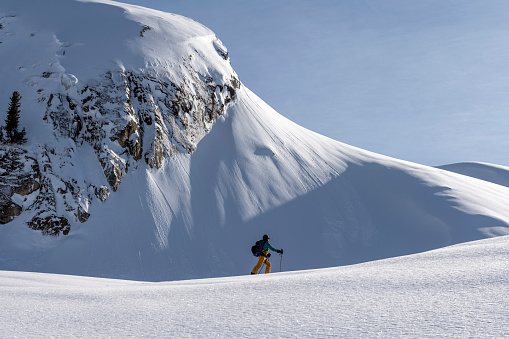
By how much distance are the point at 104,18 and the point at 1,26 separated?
6660mm

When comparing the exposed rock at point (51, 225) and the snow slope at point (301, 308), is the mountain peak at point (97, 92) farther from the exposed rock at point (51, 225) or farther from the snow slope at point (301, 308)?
the snow slope at point (301, 308)

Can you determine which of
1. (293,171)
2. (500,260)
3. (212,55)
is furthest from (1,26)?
(500,260)

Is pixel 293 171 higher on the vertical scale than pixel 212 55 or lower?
lower

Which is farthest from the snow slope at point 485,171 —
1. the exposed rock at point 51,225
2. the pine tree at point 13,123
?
the pine tree at point 13,123

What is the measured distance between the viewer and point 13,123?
971 inches

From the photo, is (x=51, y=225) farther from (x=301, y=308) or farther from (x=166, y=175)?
(x=301, y=308)

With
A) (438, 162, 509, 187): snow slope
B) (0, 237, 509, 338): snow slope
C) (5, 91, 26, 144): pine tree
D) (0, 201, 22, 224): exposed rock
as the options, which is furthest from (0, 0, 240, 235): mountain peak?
(438, 162, 509, 187): snow slope

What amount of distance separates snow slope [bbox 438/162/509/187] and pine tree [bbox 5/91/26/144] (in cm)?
6835

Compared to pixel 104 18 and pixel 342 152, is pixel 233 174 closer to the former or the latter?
pixel 342 152

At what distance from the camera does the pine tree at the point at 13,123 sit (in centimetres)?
2439

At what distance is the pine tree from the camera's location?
960 inches

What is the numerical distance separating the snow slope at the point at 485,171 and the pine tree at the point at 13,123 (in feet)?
224

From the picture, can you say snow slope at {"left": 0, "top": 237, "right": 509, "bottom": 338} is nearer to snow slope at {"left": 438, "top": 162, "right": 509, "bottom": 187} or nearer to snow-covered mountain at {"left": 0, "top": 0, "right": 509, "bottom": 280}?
snow-covered mountain at {"left": 0, "top": 0, "right": 509, "bottom": 280}

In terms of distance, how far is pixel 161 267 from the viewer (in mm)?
22656
